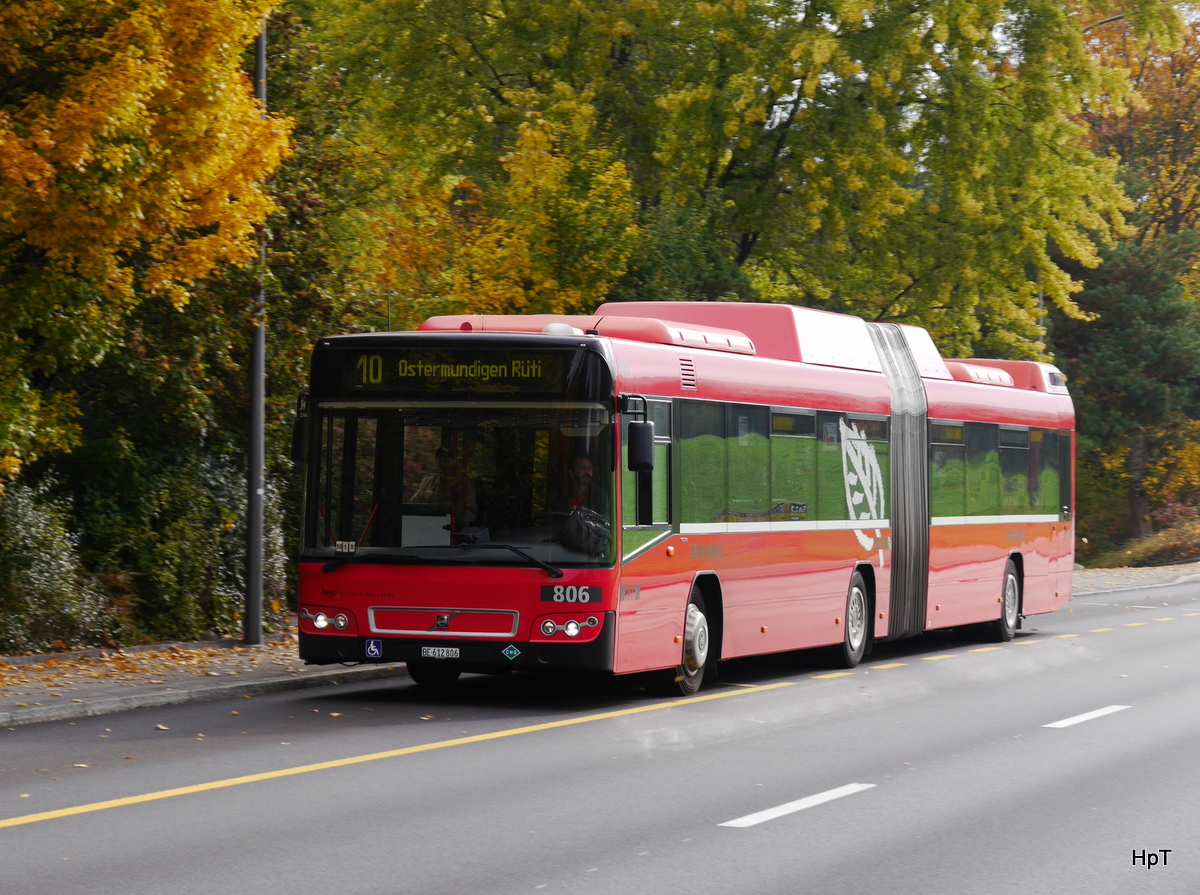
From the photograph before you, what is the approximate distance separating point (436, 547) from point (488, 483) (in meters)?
0.66

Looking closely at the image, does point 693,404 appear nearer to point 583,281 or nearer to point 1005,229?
point 583,281

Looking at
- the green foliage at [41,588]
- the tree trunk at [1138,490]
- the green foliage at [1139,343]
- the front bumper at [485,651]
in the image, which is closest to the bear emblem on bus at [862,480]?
the front bumper at [485,651]

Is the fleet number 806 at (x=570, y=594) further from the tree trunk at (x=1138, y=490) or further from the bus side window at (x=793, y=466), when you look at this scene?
the tree trunk at (x=1138, y=490)

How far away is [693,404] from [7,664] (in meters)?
6.69

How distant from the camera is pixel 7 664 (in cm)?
1633

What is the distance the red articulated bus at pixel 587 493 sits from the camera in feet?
44.7

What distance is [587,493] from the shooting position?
13586 millimetres

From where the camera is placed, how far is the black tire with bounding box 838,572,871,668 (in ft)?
59.6

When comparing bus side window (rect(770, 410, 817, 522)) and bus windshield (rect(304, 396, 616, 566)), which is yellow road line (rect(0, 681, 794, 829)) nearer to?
bus windshield (rect(304, 396, 616, 566))

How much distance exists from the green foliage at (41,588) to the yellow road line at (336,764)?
6.51m

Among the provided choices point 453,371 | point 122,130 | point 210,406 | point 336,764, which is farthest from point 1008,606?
point 336,764

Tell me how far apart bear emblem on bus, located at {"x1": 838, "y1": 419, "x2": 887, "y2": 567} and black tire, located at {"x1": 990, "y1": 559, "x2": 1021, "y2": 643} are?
13.0 ft

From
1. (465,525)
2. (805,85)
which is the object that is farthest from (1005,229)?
(465,525)

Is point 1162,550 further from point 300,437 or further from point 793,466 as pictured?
point 300,437
